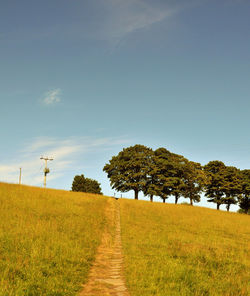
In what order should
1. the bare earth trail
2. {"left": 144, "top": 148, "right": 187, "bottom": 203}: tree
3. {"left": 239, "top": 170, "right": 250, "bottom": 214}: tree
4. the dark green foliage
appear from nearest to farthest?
the bare earth trail
{"left": 144, "top": 148, "right": 187, "bottom": 203}: tree
{"left": 239, "top": 170, "right": 250, "bottom": 214}: tree
the dark green foliage

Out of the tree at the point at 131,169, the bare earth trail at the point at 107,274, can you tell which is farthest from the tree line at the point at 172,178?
the bare earth trail at the point at 107,274

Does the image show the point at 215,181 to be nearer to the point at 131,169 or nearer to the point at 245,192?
the point at 245,192

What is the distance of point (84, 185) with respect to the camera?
310ft

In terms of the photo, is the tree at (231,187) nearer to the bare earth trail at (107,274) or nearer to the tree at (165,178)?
the tree at (165,178)

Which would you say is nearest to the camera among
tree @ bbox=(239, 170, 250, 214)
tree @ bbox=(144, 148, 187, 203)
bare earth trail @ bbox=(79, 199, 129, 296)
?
bare earth trail @ bbox=(79, 199, 129, 296)

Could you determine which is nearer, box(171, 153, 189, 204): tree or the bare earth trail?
the bare earth trail

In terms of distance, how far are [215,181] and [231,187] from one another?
3.72 metres

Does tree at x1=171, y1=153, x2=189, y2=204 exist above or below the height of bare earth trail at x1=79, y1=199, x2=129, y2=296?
above

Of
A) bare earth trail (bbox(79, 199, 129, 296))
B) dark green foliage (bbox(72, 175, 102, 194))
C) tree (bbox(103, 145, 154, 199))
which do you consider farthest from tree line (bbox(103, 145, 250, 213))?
bare earth trail (bbox(79, 199, 129, 296))

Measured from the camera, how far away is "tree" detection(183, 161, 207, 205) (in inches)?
2195

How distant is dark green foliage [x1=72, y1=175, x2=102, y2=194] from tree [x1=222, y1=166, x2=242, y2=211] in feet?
176

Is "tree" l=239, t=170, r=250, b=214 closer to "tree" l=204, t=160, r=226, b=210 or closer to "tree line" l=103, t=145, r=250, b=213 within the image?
"tree line" l=103, t=145, r=250, b=213

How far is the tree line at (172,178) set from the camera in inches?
2146

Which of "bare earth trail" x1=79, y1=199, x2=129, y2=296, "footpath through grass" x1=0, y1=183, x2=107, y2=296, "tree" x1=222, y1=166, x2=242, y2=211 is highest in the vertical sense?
"tree" x1=222, y1=166, x2=242, y2=211
